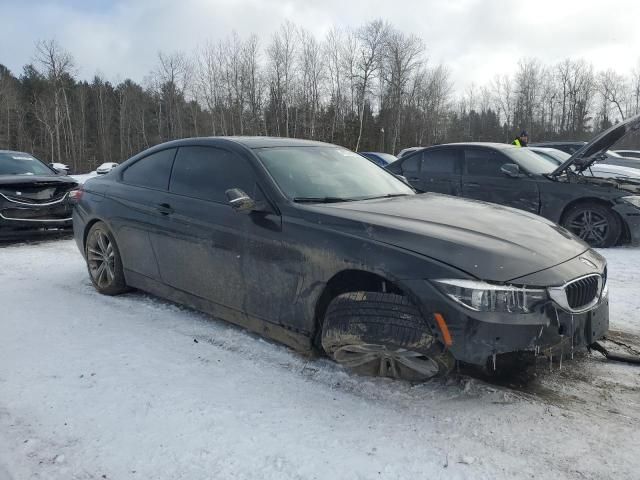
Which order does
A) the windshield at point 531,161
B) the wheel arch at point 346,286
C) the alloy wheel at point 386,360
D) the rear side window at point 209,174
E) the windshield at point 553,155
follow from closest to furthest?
the alloy wheel at point 386,360, the wheel arch at point 346,286, the rear side window at point 209,174, the windshield at point 531,161, the windshield at point 553,155

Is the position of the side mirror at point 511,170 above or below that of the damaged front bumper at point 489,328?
above

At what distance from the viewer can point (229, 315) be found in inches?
139

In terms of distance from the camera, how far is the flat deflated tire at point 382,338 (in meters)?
A: 2.59

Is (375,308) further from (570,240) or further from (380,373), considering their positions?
(570,240)

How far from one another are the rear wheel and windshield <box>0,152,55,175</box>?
26.8ft

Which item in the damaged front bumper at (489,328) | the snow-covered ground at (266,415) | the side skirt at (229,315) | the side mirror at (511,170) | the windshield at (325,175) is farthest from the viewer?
the side mirror at (511,170)

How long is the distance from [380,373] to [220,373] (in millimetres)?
987

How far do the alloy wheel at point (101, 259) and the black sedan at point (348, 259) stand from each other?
14 centimetres

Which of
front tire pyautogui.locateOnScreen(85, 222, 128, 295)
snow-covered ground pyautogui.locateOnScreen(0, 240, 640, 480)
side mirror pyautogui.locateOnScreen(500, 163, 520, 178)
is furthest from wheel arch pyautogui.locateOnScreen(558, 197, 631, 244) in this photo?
front tire pyautogui.locateOnScreen(85, 222, 128, 295)

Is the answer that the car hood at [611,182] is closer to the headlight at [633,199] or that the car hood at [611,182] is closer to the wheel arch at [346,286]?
the headlight at [633,199]

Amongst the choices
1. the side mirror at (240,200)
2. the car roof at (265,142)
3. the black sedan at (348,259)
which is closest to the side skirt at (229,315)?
the black sedan at (348,259)

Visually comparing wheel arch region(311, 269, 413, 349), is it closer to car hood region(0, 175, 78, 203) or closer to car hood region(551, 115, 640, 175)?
car hood region(551, 115, 640, 175)

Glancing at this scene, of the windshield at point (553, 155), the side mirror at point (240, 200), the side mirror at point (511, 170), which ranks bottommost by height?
the side mirror at point (240, 200)

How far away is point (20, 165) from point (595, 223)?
878cm
